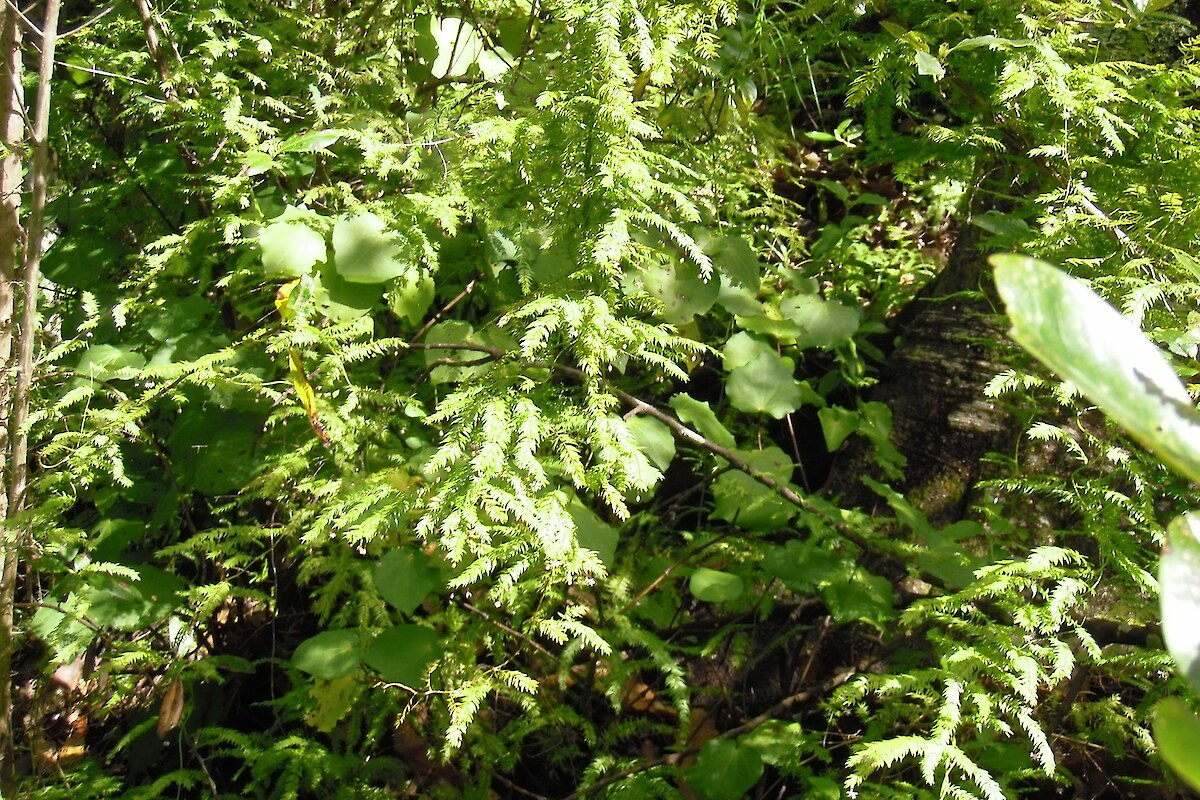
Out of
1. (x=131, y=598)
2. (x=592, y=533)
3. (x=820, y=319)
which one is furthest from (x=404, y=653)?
(x=820, y=319)

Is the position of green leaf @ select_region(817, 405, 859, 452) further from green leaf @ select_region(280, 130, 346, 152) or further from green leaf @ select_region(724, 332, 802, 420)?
green leaf @ select_region(280, 130, 346, 152)

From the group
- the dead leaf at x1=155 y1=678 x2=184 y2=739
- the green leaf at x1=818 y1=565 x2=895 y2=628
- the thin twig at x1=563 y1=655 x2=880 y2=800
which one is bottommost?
the thin twig at x1=563 y1=655 x2=880 y2=800

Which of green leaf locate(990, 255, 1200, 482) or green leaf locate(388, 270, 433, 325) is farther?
green leaf locate(388, 270, 433, 325)

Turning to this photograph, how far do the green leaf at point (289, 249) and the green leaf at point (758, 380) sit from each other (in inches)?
34.2

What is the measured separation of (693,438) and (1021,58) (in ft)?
2.60

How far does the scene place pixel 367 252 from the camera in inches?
55.3

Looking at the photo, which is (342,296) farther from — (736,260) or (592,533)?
→ (736,260)

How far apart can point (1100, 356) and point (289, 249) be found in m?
1.29

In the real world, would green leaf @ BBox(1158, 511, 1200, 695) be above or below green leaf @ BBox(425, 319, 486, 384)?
below

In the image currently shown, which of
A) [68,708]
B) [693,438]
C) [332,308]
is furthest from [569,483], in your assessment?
[68,708]

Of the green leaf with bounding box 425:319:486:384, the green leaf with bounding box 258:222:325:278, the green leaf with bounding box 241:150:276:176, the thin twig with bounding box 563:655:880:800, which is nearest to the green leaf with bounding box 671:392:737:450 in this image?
the green leaf with bounding box 425:319:486:384

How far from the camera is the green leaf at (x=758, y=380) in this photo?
5.67 feet

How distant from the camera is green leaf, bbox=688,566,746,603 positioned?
1433 mm

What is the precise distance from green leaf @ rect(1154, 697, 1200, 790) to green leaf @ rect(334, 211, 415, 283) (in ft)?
4.15
